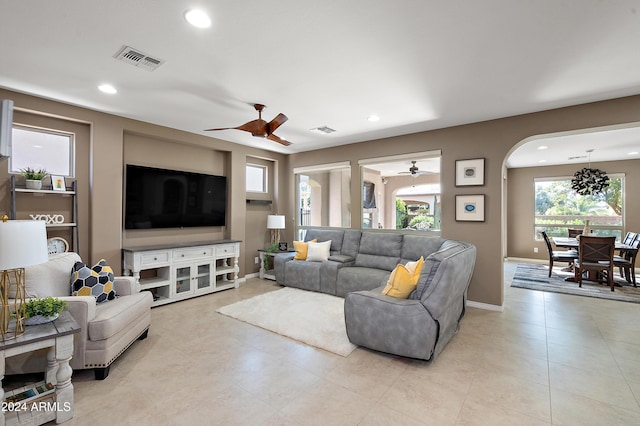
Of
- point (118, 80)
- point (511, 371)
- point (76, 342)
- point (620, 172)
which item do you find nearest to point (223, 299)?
point (76, 342)

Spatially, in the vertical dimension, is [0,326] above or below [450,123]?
A: below

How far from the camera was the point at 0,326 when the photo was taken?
173 centimetres

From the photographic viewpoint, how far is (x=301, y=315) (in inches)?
144

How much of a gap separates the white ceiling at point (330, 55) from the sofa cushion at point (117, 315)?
7.11ft

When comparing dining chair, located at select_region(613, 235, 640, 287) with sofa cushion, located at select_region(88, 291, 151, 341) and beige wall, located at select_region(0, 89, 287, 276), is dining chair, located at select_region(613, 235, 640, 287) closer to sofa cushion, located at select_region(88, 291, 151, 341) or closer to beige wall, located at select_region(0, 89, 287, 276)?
sofa cushion, located at select_region(88, 291, 151, 341)

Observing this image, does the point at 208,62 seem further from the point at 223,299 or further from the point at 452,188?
the point at 452,188

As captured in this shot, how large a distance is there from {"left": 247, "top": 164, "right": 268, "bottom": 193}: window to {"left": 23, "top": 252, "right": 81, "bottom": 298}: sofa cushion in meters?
3.47

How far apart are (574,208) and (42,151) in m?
10.7

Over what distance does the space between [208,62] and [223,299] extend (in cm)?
328

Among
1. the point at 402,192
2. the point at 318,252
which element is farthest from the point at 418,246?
the point at 318,252

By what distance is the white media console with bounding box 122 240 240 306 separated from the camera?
3.96 meters

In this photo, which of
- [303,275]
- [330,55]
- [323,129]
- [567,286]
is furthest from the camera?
[567,286]

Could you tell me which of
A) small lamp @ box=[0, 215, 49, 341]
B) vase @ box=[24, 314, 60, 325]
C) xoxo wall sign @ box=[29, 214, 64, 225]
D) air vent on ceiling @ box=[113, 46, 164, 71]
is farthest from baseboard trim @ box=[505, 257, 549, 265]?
xoxo wall sign @ box=[29, 214, 64, 225]

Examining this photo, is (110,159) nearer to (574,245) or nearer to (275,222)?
(275,222)
